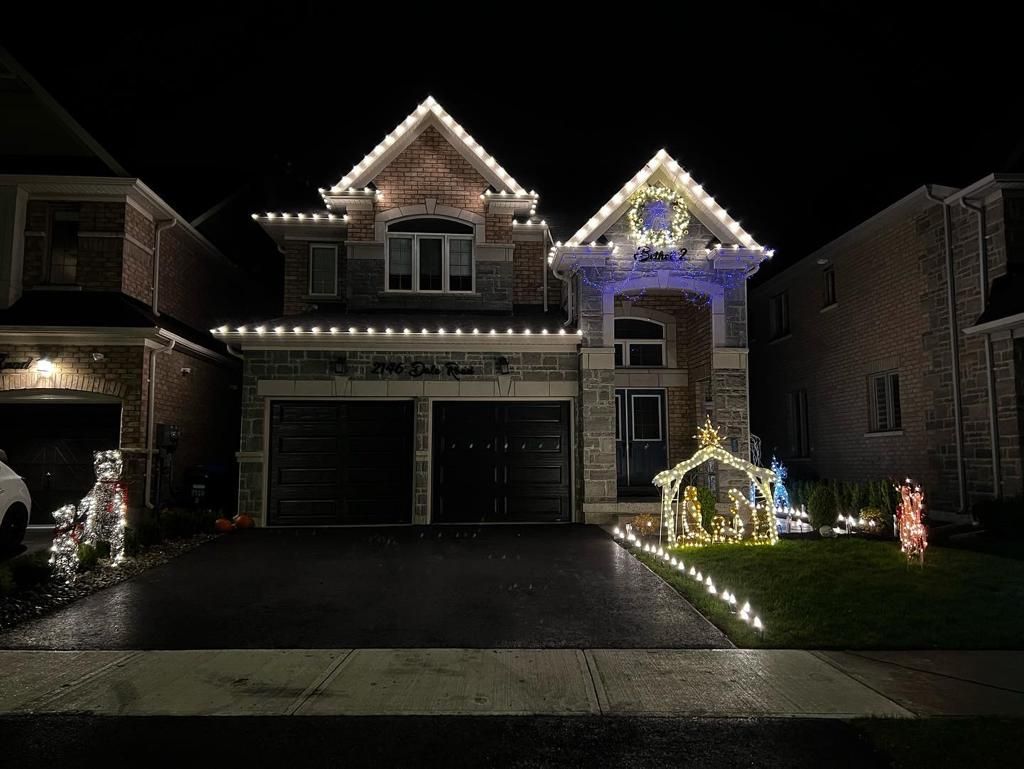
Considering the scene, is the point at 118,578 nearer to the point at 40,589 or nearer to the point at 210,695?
the point at 40,589

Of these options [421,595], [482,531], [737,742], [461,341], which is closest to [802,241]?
[461,341]

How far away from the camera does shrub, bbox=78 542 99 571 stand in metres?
8.70

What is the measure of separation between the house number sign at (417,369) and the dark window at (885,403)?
918 cm

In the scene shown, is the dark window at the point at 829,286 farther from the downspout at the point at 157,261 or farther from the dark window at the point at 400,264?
the downspout at the point at 157,261

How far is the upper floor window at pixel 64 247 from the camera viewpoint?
13234 millimetres

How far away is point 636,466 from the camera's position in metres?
15.3

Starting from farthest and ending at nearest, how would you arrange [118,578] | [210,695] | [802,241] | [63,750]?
[802,241] → [118,578] → [210,695] → [63,750]

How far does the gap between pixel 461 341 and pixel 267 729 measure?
31.1ft

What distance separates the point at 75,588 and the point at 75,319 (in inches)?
253

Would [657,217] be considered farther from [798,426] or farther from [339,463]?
[798,426]

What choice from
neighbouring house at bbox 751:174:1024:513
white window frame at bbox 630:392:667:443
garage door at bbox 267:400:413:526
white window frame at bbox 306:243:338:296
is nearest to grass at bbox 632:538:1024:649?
neighbouring house at bbox 751:174:1024:513

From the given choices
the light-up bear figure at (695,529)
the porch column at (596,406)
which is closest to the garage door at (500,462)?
the porch column at (596,406)

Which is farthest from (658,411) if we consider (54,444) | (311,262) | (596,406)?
(54,444)

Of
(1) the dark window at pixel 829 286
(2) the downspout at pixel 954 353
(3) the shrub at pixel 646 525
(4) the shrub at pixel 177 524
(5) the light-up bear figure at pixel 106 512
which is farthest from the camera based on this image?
(1) the dark window at pixel 829 286
